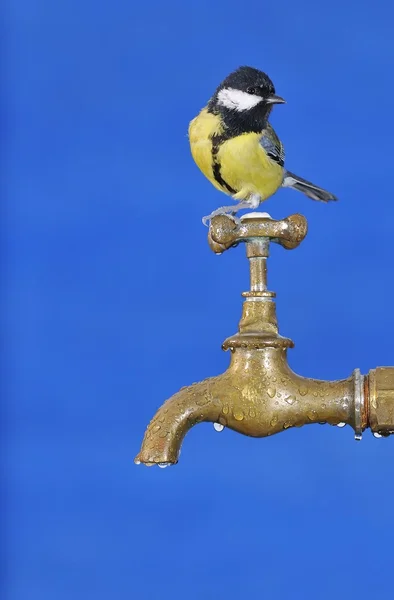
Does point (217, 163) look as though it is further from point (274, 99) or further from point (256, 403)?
point (256, 403)

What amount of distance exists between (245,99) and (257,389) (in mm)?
367

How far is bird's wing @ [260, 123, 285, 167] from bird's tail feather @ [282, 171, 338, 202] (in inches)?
1.1

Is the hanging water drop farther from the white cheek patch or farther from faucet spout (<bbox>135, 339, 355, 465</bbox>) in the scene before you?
the white cheek patch

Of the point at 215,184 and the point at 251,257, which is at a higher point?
the point at 215,184

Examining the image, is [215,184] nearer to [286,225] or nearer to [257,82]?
[257,82]

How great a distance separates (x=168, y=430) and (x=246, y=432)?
77 mm

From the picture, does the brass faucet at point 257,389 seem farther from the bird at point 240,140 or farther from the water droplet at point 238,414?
the bird at point 240,140

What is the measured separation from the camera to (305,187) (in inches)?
42.3

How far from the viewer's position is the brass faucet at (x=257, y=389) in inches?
30.6

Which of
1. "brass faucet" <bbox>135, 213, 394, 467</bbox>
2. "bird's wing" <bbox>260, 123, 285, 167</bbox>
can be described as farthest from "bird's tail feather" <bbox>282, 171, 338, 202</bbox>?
"brass faucet" <bbox>135, 213, 394, 467</bbox>

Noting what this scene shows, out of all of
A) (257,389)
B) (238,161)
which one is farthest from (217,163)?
(257,389)

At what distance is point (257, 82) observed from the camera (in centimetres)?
97

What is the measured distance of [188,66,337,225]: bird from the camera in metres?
0.96

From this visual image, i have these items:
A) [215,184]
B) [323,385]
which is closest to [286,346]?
[323,385]
